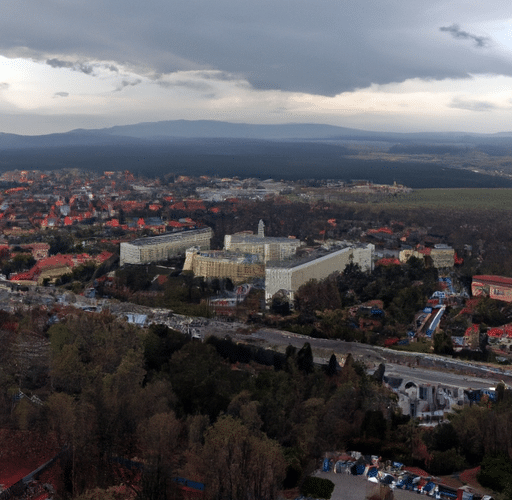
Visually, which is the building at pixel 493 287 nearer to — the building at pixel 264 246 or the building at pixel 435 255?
the building at pixel 435 255

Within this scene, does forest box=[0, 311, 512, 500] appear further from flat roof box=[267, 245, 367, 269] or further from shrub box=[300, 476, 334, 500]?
flat roof box=[267, 245, 367, 269]

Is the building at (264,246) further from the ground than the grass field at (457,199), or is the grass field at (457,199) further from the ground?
the grass field at (457,199)

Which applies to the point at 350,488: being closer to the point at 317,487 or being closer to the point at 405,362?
the point at 317,487

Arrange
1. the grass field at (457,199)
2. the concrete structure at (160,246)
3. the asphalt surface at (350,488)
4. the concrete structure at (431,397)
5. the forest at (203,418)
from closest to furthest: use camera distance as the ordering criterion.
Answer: the forest at (203,418) → the asphalt surface at (350,488) → the concrete structure at (431,397) → the concrete structure at (160,246) → the grass field at (457,199)

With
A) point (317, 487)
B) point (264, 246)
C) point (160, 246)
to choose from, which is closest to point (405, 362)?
point (317, 487)

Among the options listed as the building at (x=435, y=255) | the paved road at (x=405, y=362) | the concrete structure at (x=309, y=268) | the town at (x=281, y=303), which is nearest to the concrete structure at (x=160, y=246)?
the town at (x=281, y=303)

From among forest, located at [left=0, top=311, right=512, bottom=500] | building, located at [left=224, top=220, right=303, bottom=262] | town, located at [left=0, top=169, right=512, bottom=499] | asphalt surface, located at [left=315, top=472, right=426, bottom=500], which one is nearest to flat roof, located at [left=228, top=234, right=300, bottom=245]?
building, located at [left=224, top=220, right=303, bottom=262]
